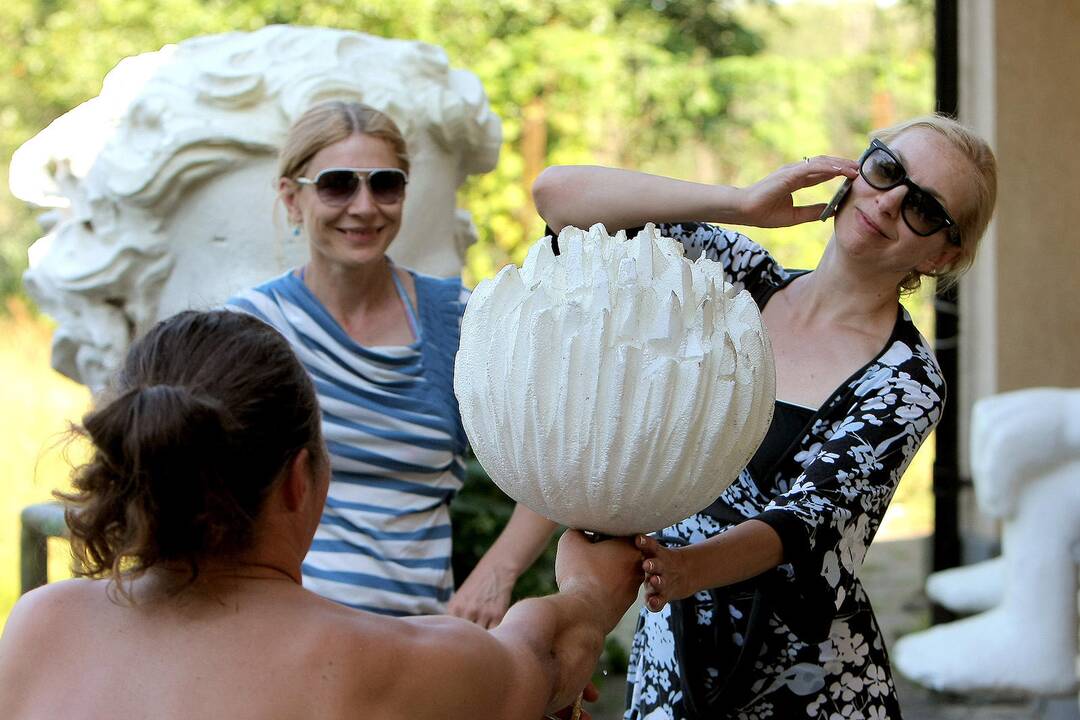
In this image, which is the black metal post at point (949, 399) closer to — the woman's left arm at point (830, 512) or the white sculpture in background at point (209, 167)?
the white sculpture in background at point (209, 167)

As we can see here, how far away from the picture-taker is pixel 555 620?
1.82 meters

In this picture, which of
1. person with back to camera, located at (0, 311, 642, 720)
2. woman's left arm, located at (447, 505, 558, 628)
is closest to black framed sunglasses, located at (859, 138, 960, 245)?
person with back to camera, located at (0, 311, 642, 720)

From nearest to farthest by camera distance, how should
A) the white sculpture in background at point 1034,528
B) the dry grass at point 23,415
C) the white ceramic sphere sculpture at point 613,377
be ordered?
the white ceramic sphere sculpture at point 613,377 → the white sculpture in background at point 1034,528 → the dry grass at point 23,415

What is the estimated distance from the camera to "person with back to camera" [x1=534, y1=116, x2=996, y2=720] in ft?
6.89

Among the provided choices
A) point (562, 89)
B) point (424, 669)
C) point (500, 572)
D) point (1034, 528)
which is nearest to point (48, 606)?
point (424, 669)

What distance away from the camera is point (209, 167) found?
3480 millimetres

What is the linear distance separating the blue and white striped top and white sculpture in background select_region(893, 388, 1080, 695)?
2.62 metres

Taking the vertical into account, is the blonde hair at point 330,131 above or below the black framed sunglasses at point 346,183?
above

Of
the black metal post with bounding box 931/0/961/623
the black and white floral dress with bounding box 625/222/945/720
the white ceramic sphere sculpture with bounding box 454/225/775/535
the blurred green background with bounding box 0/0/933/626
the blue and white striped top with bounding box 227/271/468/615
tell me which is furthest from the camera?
the blurred green background with bounding box 0/0/933/626

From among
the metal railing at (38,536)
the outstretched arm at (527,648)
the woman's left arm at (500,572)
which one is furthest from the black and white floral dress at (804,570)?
the metal railing at (38,536)

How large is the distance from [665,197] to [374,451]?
3.08 ft

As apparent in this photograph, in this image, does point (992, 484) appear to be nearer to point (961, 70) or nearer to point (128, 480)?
point (961, 70)

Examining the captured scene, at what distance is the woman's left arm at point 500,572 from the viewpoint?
287 cm

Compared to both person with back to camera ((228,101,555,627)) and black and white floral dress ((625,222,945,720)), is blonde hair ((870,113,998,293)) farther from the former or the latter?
person with back to camera ((228,101,555,627))
